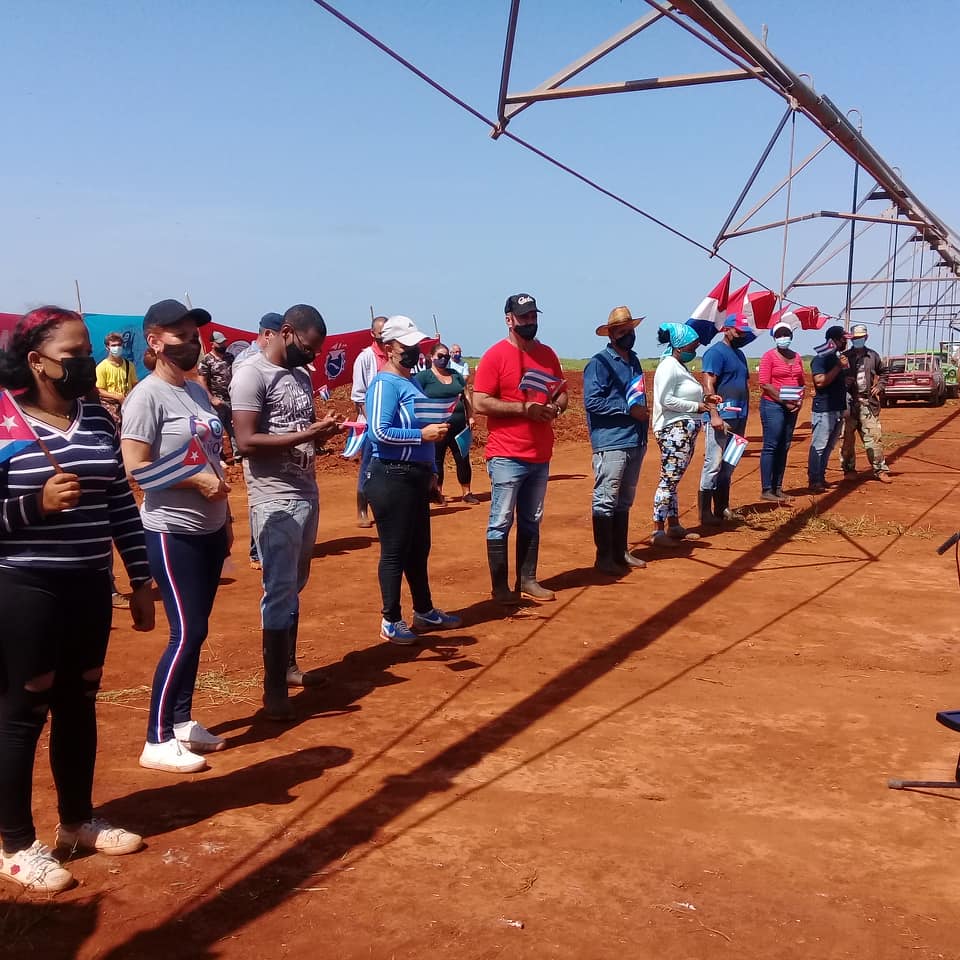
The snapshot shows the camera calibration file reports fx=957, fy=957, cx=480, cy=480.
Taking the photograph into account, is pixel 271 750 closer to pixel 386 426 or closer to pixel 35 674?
pixel 35 674

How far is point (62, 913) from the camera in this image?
10.1 ft

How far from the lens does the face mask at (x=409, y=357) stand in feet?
19.3

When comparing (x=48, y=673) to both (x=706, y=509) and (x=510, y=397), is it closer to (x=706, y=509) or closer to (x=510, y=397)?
(x=510, y=397)

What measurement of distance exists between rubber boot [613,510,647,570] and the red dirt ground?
25.0 inches

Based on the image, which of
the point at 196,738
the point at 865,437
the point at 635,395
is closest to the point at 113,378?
the point at 635,395

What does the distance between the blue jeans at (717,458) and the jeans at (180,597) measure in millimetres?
6656

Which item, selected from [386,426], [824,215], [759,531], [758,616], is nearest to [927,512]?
[759,531]

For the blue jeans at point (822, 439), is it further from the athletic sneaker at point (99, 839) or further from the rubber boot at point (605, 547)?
the athletic sneaker at point (99, 839)

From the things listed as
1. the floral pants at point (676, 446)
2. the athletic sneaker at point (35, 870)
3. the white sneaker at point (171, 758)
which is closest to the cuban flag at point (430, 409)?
the white sneaker at point (171, 758)

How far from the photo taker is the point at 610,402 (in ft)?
25.7

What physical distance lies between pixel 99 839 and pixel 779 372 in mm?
9593

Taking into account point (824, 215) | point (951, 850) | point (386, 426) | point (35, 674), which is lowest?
point (951, 850)

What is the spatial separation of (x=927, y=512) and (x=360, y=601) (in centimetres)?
717

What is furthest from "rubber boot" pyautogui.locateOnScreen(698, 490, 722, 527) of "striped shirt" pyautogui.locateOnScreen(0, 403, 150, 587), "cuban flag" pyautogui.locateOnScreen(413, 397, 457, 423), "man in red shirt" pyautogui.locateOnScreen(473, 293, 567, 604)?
"striped shirt" pyautogui.locateOnScreen(0, 403, 150, 587)
